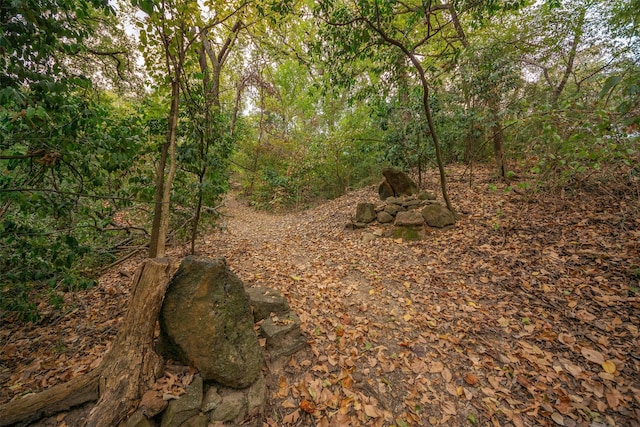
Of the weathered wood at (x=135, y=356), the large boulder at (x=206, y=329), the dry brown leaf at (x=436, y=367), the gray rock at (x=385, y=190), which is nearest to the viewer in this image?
the weathered wood at (x=135, y=356)

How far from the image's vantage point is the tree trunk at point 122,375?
1.86m

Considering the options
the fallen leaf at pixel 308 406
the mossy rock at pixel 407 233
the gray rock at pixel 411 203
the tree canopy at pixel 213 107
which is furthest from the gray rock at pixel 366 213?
the fallen leaf at pixel 308 406

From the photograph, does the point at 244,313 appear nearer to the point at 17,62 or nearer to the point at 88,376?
the point at 88,376

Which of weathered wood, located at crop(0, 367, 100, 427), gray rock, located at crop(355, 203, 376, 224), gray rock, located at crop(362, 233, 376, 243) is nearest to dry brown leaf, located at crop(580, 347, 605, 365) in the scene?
gray rock, located at crop(362, 233, 376, 243)

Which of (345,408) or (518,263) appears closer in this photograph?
(345,408)

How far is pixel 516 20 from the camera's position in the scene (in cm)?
741

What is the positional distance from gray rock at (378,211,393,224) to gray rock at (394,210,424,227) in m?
0.37

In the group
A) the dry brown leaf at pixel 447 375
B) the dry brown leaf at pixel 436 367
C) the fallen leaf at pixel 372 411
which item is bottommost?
the fallen leaf at pixel 372 411

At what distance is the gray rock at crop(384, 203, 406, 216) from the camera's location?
6.50 meters

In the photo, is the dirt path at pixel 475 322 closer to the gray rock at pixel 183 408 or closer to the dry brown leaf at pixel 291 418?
the dry brown leaf at pixel 291 418

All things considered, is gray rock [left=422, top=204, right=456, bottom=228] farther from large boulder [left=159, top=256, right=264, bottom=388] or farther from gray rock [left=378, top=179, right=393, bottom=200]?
large boulder [left=159, top=256, right=264, bottom=388]

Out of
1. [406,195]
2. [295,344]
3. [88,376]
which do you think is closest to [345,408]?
[295,344]

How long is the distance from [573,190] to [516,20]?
5.72 meters

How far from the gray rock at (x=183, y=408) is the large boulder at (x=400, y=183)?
22.3ft
